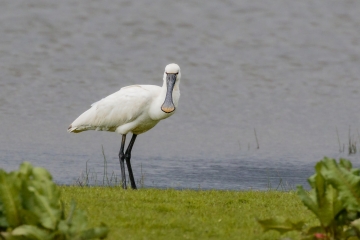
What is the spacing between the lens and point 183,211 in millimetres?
9328

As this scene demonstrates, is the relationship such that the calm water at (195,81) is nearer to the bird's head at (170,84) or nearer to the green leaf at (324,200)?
the bird's head at (170,84)

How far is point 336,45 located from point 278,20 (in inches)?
109

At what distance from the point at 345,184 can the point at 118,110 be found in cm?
577

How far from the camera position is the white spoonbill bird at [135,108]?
1217 cm

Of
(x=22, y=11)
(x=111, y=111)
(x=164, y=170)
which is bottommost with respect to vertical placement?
(x=164, y=170)

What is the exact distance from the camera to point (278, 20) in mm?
27172

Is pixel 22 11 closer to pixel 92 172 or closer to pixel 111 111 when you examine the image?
pixel 92 172

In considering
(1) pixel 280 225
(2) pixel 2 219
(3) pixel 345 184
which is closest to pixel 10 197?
(2) pixel 2 219

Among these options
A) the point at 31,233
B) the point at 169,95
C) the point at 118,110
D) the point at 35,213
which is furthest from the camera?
the point at 118,110

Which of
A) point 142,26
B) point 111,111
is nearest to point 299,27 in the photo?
point 142,26

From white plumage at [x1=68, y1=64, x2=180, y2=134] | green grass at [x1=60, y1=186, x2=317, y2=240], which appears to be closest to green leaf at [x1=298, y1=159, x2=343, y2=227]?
green grass at [x1=60, y1=186, x2=317, y2=240]

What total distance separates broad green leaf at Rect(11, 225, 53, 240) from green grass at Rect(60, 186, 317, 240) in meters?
1.28

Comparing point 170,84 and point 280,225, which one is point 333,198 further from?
point 170,84

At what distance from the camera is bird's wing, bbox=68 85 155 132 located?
12.3 metres
